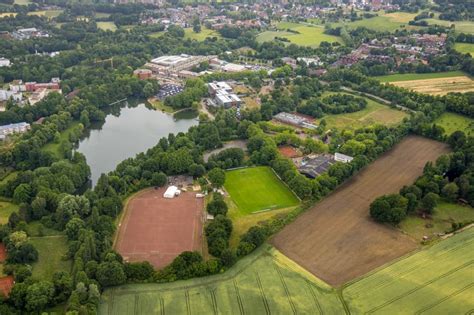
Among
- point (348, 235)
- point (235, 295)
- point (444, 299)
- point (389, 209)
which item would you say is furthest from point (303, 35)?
point (235, 295)

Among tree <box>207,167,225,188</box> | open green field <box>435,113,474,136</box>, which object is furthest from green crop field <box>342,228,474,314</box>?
open green field <box>435,113,474,136</box>

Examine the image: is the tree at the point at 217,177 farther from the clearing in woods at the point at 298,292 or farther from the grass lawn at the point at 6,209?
the grass lawn at the point at 6,209

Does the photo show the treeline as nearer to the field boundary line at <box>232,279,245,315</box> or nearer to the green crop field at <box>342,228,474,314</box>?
the green crop field at <box>342,228,474,314</box>

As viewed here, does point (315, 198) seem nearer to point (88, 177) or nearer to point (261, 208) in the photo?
point (261, 208)

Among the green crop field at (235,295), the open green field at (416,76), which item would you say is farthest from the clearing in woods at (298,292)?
the open green field at (416,76)

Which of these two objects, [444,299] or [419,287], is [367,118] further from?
[444,299]
